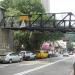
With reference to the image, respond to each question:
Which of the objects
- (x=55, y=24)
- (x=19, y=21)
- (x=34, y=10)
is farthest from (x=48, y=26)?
(x=34, y=10)

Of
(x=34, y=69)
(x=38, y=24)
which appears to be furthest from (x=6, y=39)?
(x=34, y=69)

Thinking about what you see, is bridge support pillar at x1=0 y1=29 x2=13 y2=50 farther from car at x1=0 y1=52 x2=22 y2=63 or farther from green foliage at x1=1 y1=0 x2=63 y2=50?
green foliage at x1=1 y1=0 x2=63 y2=50

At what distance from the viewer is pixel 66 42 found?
170m

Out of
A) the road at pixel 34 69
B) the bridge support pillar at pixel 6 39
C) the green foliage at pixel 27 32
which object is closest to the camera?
the road at pixel 34 69

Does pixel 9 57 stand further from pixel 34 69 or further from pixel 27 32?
pixel 27 32

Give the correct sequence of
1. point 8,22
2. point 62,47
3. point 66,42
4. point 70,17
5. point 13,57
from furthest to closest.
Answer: point 66,42 < point 62,47 < point 8,22 < point 70,17 < point 13,57

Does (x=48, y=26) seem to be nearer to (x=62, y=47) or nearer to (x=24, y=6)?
(x=24, y=6)

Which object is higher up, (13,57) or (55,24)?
(55,24)

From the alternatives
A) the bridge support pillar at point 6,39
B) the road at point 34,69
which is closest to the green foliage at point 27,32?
the bridge support pillar at point 6,39

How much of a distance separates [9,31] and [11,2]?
42.9 feet

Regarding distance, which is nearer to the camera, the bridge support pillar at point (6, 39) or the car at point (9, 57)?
the car at point (9, 57)

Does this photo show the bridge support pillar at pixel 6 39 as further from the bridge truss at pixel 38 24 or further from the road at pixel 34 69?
the road at pixel 34 69

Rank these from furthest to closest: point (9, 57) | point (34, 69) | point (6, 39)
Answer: point (6, 39) → point (9, 57) → point (34, 69)

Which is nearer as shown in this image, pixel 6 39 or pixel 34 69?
pixel 34 69
